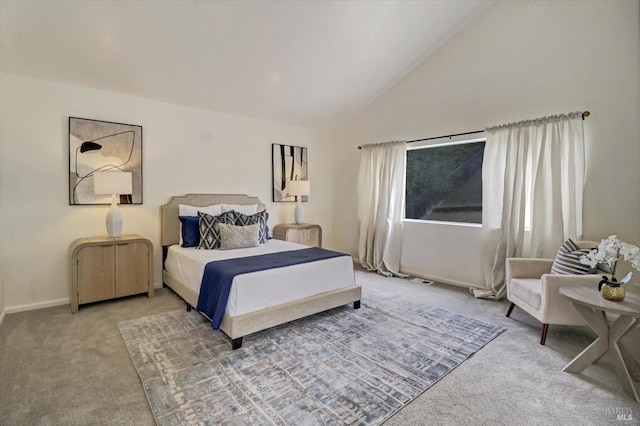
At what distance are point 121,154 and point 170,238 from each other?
3.90 ft

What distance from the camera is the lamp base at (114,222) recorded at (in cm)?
354

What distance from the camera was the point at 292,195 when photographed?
17.6ft

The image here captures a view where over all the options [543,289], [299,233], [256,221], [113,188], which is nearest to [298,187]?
[299,233]

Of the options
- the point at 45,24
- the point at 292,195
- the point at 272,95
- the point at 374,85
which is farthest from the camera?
the point at 292,195

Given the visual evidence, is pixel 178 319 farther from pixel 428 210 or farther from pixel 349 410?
pixel 428 210

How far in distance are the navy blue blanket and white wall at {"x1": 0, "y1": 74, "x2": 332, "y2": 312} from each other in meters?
1.75

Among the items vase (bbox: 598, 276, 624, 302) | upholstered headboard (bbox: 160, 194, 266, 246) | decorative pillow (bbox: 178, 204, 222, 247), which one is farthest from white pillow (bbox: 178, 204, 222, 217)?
Answer: vase (bbox: 598, 276, 624, 302)

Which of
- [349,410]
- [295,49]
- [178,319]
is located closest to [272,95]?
[295,49]

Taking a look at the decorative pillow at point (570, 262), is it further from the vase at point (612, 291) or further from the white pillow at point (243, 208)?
the white pillow at point (243, 208)

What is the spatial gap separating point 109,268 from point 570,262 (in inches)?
183

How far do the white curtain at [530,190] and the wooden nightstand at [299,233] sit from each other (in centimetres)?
253

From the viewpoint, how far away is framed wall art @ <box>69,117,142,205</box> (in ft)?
11.7

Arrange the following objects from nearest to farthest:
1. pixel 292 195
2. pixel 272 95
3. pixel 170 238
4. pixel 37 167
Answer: pixel 37 167
pixel 170 238
pixel 272 95
pixel 292 195

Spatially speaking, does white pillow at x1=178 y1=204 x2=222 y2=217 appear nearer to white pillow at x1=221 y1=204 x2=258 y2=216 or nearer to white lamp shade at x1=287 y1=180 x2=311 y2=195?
white pillow at x1=221 y1=204 x2=258 y2=216
